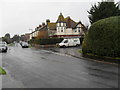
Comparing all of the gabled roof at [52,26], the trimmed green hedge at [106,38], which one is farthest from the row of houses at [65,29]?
the trimmed green hedge at [106,38]

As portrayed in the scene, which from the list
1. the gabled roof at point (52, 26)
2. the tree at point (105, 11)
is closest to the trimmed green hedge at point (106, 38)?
the tree at point (105, 11)

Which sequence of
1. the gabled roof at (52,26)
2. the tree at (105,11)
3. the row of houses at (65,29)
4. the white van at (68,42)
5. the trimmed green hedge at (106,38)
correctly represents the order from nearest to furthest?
the trimmed green hedge at (106,38) → the tree at (105,11) → the white van at (68,42) → the row of houses at (65,29) → the gabled roof at (52,26)

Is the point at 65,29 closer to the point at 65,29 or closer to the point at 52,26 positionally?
the point at 65,29

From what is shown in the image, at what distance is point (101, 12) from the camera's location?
974 inches

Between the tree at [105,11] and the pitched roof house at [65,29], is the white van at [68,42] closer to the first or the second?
the tree at [105,11]

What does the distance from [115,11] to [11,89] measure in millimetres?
24203

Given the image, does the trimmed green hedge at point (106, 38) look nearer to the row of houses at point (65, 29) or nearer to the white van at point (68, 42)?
→ the white van at point (68, 42)

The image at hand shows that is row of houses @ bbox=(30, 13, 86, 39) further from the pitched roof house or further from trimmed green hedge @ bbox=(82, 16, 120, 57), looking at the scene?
trimmed green hedge @ bbox=(82, 16, 120, 57)

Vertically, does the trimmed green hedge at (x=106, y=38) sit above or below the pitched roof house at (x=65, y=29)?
below

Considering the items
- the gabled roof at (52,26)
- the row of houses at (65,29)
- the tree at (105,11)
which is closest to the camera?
the tree at (105,11)

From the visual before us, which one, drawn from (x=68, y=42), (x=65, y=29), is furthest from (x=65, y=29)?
(x=68, y=42)

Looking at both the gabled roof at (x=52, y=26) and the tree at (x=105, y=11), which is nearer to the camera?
the tree at (x=105, y=11)

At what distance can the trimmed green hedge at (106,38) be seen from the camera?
11711mm

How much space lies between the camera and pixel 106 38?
1253cm
